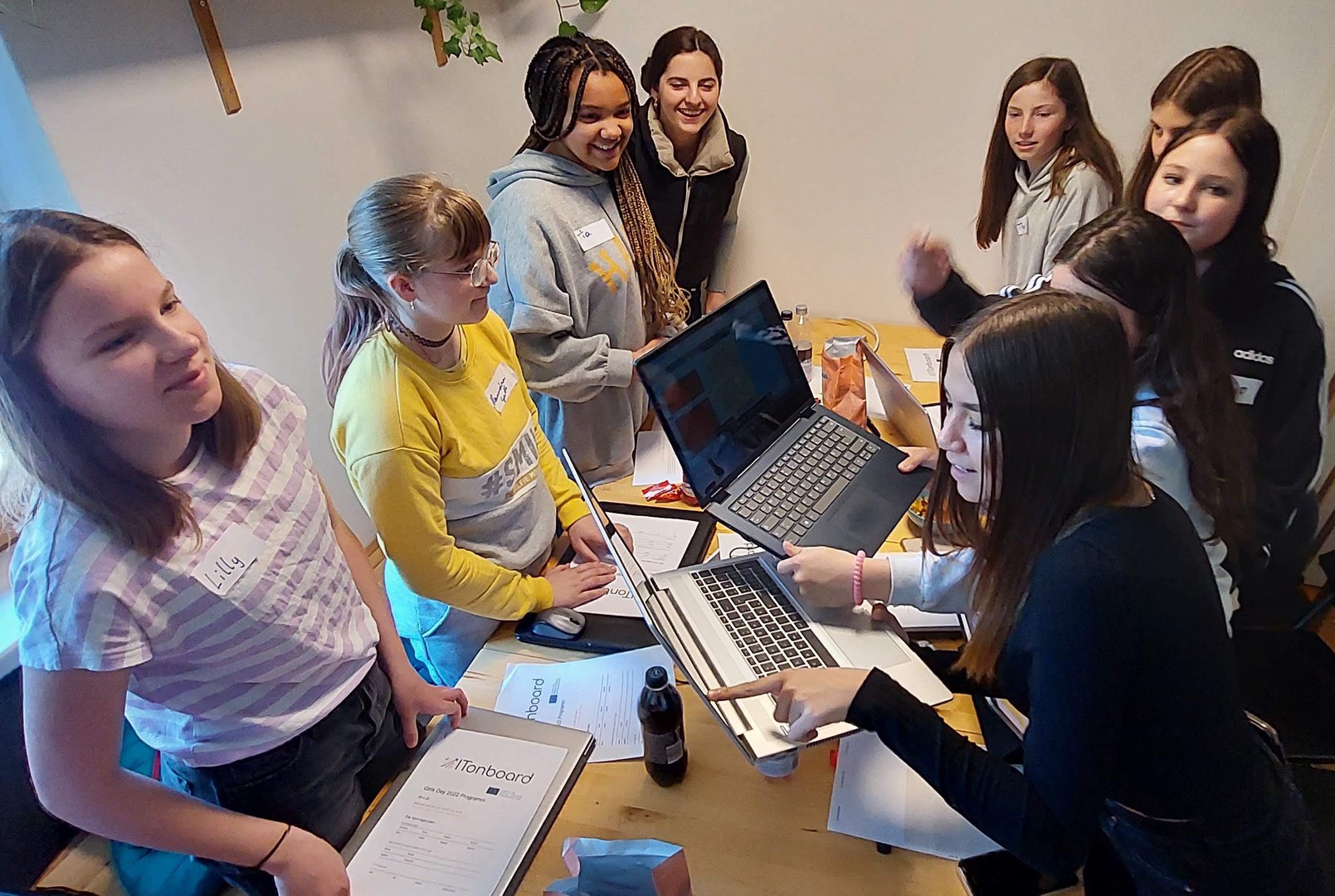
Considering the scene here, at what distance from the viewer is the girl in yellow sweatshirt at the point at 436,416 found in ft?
3.61

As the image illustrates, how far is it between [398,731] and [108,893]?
698 millimetres

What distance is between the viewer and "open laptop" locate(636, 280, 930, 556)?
1.27 metres

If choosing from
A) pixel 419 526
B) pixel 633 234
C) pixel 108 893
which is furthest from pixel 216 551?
pixel 633 234

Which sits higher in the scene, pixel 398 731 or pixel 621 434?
pixel 621 434

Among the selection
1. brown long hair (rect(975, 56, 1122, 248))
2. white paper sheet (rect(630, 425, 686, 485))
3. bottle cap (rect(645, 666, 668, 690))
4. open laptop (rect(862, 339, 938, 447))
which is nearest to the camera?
bottle cap (rect(645, 666, 668, 690))

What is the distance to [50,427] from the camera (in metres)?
0.74

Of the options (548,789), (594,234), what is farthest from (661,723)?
(594,234)

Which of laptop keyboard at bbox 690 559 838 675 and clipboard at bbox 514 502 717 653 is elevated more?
laptop keyboard at bbox 690 559 838 675

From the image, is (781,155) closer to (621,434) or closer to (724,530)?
(621,434)

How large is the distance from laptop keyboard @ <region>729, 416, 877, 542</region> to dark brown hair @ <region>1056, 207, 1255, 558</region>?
0.51 meters

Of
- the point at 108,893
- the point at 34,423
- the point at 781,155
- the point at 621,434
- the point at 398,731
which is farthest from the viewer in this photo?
the point at 781,155

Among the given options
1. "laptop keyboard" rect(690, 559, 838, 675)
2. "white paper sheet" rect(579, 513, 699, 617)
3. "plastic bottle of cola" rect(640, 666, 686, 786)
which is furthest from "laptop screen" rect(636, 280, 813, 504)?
"plastic bottle of cola" rect(640, 666, 686, 786)

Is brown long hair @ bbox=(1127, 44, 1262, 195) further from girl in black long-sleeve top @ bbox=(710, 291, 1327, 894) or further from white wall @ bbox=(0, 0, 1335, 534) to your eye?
girl in black long-sleeve top @ bbox=(710, 291, 1327, 894)

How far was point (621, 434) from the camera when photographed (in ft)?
5.57
